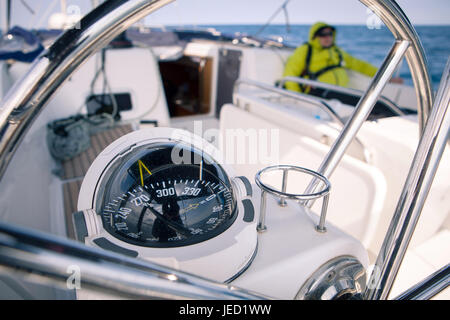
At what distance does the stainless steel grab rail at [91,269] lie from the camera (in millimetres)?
263

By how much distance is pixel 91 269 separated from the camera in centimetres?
31

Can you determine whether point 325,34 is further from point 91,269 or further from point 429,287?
point 91,269

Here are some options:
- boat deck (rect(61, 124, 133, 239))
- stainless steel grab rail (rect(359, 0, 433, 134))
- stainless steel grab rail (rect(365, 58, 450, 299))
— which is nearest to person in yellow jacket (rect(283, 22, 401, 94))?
boat deck (rect(61, 124, 133, 239))

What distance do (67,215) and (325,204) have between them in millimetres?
1578

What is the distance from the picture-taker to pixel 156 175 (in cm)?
54

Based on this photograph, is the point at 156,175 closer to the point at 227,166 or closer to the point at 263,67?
the point at 227,166

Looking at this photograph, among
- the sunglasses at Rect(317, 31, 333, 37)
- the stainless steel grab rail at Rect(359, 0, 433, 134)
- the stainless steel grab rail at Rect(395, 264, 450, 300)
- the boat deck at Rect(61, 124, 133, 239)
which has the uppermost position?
the sunglasses at Rect(317, 31, 333, 37)

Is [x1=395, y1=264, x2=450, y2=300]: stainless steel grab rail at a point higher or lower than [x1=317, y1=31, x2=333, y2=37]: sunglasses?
lower

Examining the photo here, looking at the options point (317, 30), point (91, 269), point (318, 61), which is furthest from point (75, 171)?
point (317, 30)

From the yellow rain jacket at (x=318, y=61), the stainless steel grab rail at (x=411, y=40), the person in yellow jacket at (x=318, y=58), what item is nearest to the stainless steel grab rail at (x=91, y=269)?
the stainless steel grab rail at (x=411, y=40)

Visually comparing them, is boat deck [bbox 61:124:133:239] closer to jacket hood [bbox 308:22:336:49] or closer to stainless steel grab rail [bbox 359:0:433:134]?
stainless steel grab rail [bbox 359:0:433:134]

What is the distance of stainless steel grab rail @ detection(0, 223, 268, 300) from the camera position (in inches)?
10.4

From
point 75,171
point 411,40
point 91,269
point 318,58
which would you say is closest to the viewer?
point 91,269
